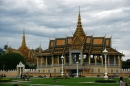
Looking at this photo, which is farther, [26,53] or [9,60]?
[26,53]

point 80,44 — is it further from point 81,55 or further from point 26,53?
point 26,53

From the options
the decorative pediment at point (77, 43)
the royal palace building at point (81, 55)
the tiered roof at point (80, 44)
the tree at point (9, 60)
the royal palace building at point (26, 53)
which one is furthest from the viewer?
the royal palace building at point (26, 53)

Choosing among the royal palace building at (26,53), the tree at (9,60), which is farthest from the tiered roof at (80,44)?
the royal palace building at (26,53)

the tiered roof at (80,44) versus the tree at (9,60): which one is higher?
the tiered roof at (80,44)

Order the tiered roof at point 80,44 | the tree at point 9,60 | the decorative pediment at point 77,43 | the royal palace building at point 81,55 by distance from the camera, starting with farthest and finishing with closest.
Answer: the tree at point 9,60 → the decorative pediment at point 77,43 → the tiered roof at point 80,44 → the royal palace building at point 81,55

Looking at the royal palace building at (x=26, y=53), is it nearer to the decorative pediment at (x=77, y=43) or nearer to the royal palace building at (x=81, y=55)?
the royal palace building at (x=81, y=55)

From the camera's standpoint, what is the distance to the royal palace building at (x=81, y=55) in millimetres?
85125

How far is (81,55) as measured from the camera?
86.9 m

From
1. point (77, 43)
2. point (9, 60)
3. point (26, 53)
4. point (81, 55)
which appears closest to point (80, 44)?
point (77, 43)

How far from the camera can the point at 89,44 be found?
90.1 m

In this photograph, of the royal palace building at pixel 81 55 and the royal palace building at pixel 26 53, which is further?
the royal palace building at pixel 26 53

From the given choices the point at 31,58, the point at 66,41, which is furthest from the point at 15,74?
the point at 31,58

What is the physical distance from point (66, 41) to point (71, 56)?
287 inches

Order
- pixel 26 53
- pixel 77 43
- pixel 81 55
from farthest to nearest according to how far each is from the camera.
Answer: pixel 26 53 → pixel 77 43 → pixel 81 55
